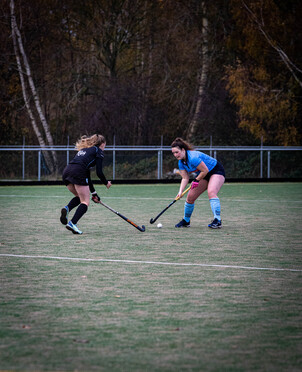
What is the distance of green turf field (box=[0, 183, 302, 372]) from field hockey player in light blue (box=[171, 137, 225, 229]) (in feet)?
1.50

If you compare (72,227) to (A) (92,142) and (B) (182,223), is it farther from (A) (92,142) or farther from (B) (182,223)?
(B) (182,223)

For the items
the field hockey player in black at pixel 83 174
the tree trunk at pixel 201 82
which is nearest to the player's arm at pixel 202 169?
the field hockey player in black at pixel 83 174

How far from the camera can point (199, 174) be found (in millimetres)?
11703

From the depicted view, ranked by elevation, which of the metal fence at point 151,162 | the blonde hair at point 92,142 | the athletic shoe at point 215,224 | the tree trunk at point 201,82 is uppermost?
the tree trunk at point 201,82

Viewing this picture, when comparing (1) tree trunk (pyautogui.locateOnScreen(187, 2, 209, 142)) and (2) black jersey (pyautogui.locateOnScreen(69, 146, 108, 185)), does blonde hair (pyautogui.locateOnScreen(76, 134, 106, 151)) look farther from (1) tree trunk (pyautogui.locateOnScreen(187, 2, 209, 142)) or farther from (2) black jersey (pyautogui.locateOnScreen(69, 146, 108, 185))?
(1) tree trunk (pyautogui.locateOnScreen(187, 2, 209, 142))

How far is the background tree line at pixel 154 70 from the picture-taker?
102 feet

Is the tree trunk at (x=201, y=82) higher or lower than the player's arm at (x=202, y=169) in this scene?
higher

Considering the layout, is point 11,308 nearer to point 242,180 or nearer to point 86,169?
point 86,169

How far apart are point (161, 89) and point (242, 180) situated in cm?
665

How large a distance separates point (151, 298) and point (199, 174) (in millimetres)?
5868

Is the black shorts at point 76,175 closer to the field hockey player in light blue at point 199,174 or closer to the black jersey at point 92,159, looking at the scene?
the black jersey at point 92,159

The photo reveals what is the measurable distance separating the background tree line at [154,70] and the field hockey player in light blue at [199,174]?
62.4 feet

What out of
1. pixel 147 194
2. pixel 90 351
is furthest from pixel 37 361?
pixel 147 194

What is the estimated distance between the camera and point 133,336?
188 inches
